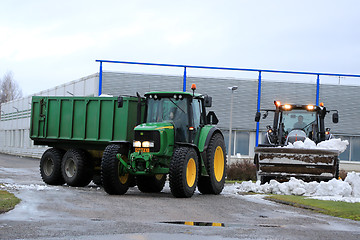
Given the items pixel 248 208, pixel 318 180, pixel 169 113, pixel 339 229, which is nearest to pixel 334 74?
pixel 318 180

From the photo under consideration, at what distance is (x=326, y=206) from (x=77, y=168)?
787 cm

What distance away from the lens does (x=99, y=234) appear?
8.98 meters

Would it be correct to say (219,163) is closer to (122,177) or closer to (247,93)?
A: (122,177)

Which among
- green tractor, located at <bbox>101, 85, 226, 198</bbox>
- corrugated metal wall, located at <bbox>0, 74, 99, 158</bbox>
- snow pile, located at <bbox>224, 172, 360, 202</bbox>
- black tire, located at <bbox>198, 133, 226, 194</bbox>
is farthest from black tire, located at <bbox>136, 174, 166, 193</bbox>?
corrugated metal wall, located at <bbox>0, 74, 99, 158</bbox>

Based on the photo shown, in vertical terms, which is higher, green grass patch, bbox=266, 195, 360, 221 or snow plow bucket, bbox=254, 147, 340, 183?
snow plow bucket, bbox=254, 147, 340, 183

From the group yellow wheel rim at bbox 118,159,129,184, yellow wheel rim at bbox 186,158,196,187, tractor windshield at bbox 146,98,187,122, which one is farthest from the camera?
tractor windshield at bbox 146,98,187,122

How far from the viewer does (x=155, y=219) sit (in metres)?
11.1

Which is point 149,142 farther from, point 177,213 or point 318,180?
point 318,180

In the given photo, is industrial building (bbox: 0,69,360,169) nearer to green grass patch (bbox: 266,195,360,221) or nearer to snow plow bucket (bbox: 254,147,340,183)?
snow plow bucket (bbox: 254,147,340,183)

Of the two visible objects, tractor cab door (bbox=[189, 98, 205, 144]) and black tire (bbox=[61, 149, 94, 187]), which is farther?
black tire (bbox=[61, 149, 94, 187])

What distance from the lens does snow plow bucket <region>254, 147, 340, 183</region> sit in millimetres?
18469

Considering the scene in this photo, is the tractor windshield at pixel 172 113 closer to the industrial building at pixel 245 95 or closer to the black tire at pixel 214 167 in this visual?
the black tire at pixel 214 167

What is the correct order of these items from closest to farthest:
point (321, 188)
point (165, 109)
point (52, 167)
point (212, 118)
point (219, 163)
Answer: point (321, 188)
point (165, 109)
point (212, 118)
point (219, 163)
point (52, 167)

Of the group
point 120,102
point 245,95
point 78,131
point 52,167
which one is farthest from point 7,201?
point 245,95
